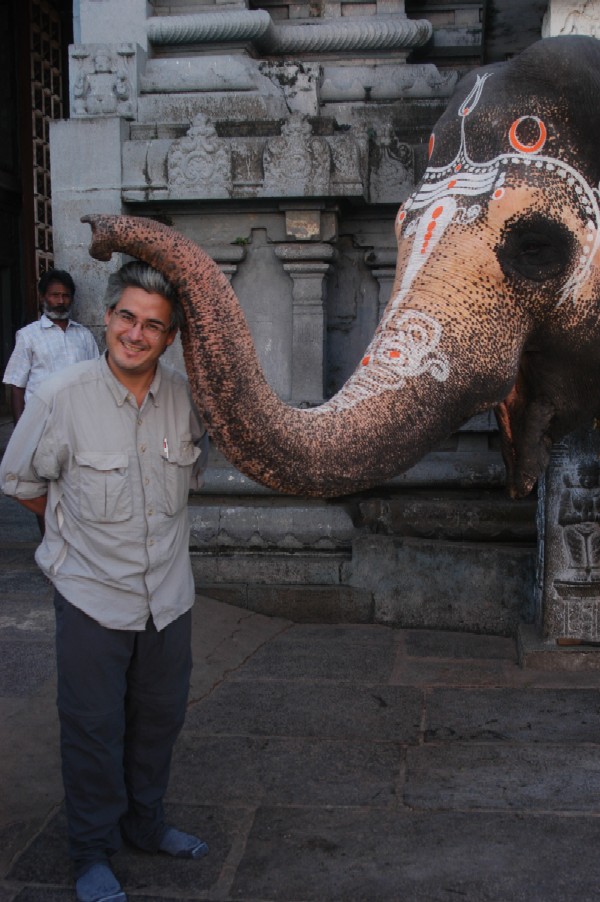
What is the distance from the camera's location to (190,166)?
5723 mm

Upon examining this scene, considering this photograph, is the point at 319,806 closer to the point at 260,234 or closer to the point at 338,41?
the point at 260,234

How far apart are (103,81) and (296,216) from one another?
1220mm

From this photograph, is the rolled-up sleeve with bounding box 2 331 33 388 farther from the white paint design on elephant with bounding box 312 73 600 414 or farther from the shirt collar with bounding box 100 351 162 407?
the white paint design on elephant with bounding box 312 73 600 414

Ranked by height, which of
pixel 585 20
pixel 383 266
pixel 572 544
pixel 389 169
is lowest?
pixel 572 544

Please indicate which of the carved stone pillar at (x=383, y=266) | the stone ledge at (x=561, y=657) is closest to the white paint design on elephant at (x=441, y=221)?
the stone ledge at (x=561, y=657)

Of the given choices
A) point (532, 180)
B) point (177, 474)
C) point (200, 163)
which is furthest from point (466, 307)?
point (200, 163)

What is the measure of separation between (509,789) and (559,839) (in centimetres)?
38

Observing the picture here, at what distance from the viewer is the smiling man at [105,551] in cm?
302

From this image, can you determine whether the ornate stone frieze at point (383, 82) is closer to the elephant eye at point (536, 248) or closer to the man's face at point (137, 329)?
the elephant eye at point (536, 248)

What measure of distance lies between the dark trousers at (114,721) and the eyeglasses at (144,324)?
76 cm

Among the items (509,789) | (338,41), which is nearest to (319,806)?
(509,789)

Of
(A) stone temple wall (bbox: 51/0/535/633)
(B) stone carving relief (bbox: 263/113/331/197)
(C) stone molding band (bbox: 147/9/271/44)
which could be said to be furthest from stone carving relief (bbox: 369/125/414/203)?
(C) stone molding band (bbox: 147/9/271/44)

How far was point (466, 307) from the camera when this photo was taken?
2.78 m

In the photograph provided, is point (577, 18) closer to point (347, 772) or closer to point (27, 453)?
point (27, 453)
